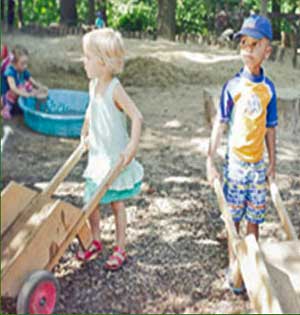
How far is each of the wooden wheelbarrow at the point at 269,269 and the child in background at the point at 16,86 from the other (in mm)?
3583

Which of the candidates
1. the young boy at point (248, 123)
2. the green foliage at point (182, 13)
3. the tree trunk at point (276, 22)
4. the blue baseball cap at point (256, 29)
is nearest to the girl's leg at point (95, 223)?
the young boy at point (248, 123)

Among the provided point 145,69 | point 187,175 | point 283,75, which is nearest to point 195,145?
point 187,175

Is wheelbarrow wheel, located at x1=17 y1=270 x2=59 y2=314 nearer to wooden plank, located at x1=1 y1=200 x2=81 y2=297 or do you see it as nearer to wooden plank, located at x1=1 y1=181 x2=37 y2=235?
wooden plank, located at x1=1 y1=200 x2=81 y2=297

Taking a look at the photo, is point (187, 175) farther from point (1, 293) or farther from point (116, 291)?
point (1, 293)

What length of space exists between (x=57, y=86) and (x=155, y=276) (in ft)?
16.8

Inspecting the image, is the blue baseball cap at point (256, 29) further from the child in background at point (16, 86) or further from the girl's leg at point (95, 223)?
the child in background at point (16, 86)

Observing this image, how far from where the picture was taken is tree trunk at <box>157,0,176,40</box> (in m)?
12.3

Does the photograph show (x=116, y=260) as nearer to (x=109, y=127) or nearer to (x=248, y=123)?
(x=109, y=127)

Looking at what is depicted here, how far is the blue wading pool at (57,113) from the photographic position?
562 centimetres

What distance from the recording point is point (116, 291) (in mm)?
2943

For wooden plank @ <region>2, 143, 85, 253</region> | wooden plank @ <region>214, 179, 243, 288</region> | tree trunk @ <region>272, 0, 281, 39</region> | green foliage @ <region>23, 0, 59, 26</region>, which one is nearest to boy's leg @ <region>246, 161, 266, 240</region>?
wooden plank @ <region>214, 179, 243, 288</region>

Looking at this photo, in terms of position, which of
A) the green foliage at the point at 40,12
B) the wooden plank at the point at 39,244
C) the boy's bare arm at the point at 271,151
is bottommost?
the green foliage at the point at 40,12

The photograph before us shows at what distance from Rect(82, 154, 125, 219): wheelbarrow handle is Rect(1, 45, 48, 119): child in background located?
3378mm

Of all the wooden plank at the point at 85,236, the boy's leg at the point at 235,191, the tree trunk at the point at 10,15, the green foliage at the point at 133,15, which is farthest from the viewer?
the green foliage at the point at 133,15
